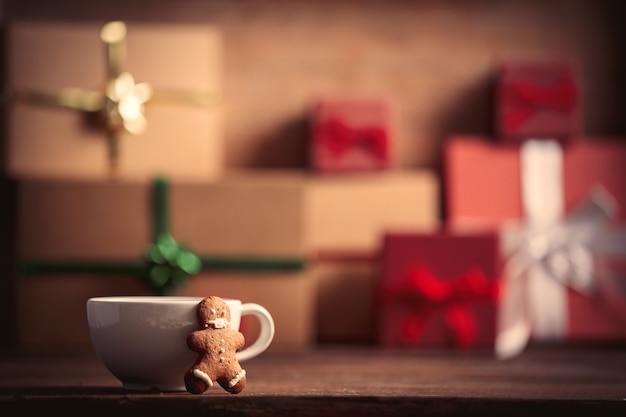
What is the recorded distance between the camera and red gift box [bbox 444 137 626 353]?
108 cm

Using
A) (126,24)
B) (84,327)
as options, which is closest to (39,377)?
(84,327)

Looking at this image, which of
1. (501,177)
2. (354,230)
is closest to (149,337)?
(354,230)

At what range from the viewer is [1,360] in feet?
2.78

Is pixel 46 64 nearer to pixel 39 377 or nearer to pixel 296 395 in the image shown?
pixel 39 377

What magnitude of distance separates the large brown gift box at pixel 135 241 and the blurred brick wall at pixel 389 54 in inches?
8.1

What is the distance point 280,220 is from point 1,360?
345 millimetres

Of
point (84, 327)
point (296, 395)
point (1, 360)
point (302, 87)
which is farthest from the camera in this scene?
point (302, 87)

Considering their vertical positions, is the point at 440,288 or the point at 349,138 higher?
the point at 349,138

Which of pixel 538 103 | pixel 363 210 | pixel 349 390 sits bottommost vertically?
pixel 349 390

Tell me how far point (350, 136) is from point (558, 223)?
294 millimetres

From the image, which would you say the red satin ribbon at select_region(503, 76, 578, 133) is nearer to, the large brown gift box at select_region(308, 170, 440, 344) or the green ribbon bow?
the large brown gift box at select_region(308, 170, 440, 344)

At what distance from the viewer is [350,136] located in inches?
44.2

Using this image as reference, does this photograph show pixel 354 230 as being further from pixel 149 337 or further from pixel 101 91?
pixel 149 337

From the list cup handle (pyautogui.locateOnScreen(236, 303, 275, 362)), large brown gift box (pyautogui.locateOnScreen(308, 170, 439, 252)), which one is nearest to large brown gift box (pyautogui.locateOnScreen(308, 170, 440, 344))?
large brown gift box (pyautogui.locateOnScreen(308, 170, 439, 252))
